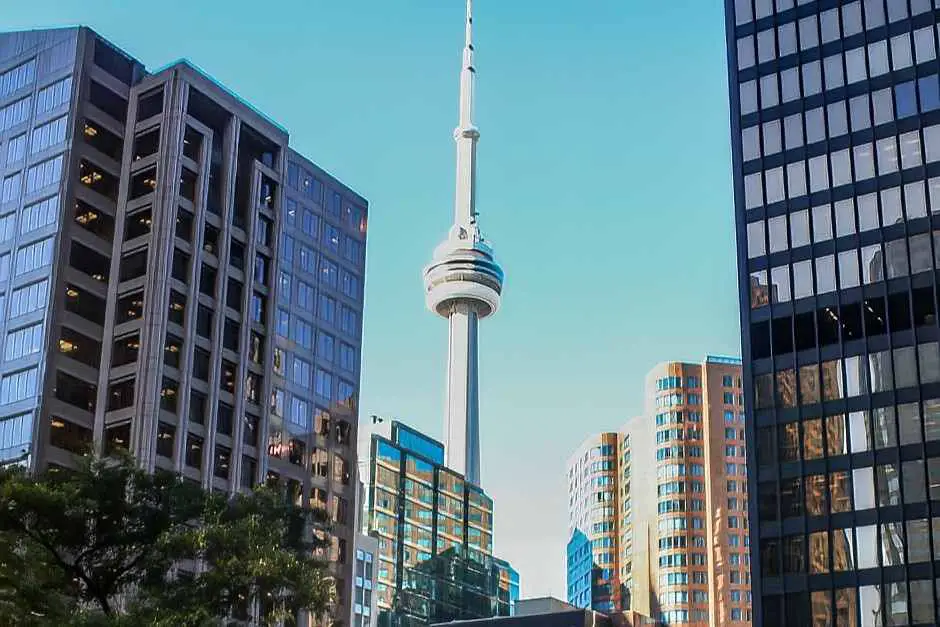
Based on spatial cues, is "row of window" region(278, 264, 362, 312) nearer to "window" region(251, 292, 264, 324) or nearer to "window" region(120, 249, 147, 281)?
"window" region(251, 292, 264, 324)

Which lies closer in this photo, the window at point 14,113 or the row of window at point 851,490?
the row of window at point 851,490

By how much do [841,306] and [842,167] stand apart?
1039 cm

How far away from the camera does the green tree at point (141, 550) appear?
51406mm

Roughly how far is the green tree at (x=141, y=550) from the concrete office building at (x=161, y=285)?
56.6 metres

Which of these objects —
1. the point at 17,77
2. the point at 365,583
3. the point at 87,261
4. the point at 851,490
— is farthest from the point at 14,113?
the point at 365,583

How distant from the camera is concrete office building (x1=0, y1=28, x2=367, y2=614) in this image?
115938 mm

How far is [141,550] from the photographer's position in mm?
54812

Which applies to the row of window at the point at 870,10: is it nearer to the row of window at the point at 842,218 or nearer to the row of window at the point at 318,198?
the row of window at the point at 842,218

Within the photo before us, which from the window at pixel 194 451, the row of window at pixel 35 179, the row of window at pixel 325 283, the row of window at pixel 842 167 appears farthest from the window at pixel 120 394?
the row of window at pixel 842 167

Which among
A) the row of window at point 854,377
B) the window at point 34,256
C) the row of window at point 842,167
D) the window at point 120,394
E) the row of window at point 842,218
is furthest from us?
the window at point 34,256

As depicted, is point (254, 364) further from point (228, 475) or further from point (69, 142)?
point (69, 142)

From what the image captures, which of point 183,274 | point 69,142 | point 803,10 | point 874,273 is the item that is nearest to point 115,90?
point 69,142

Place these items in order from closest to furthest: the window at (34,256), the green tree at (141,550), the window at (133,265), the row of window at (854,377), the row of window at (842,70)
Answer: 1. the green tree at (141,550)
2. the row of window at (854,377)
3. the row of window at (842,70)
4. the window at (34,256)
5. the window at (133,265)

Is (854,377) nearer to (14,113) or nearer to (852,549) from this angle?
(852,549)
